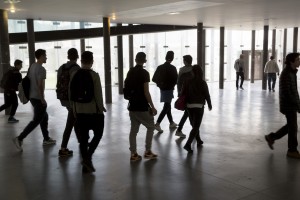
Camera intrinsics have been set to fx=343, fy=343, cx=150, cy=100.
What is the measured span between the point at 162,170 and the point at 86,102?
151cm

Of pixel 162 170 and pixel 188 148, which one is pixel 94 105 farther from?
pixel 188 148

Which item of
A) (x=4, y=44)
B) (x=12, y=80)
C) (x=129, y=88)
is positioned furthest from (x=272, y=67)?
(x=129, y=88)

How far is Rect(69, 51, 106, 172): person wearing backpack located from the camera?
475 cm

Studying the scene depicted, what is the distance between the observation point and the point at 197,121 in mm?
5965

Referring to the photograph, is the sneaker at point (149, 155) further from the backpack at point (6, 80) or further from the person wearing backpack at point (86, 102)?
the backpack at point (6, 80)

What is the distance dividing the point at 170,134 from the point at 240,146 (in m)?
1.67

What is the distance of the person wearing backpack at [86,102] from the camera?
4754 mm

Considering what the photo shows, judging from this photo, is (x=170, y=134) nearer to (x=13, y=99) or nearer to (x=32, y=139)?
(x=32, y=139)

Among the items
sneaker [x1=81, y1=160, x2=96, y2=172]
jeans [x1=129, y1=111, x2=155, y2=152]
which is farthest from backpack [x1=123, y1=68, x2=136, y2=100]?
sneaker [x1=81, y1=160, x2=96, y2=172]

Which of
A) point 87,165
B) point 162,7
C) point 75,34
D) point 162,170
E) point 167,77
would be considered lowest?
point 162,170

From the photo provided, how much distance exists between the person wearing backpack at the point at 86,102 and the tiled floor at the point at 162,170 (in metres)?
0.56

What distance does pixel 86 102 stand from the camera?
4754 mm

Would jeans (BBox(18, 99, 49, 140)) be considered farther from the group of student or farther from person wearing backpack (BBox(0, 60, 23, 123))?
person wearing backpack (BBox(0, 60, 23, 123))

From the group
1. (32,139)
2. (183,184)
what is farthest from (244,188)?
(32,139)
